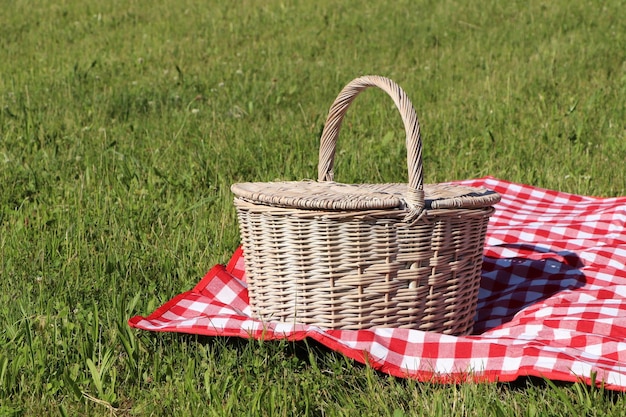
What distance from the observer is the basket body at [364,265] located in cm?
248

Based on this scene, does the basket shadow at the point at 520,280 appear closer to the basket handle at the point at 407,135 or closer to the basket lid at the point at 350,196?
the basket lid at the point at 350,196

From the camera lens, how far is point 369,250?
2.48 m

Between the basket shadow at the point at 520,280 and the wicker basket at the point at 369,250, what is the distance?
33cm

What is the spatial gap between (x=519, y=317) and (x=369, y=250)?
708mm

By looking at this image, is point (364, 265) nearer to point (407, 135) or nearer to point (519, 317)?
point (407, 135)

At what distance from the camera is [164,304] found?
9.15 feet

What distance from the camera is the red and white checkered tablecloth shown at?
2303mm

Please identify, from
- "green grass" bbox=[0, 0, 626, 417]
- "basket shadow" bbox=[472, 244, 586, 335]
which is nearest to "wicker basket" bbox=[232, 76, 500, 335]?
"green grass" bbox=[0, 0, 626, 417]

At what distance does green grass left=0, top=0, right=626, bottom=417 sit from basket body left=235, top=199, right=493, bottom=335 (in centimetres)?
20

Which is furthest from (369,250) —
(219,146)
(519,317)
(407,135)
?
(219,146)

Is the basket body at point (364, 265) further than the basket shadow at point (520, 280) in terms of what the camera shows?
No

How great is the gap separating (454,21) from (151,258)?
18.9ft

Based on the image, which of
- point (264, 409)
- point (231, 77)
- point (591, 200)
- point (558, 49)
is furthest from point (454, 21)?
point (264, 409)

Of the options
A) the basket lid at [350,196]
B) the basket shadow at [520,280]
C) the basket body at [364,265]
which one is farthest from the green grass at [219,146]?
the basket shadow at [520,280]
